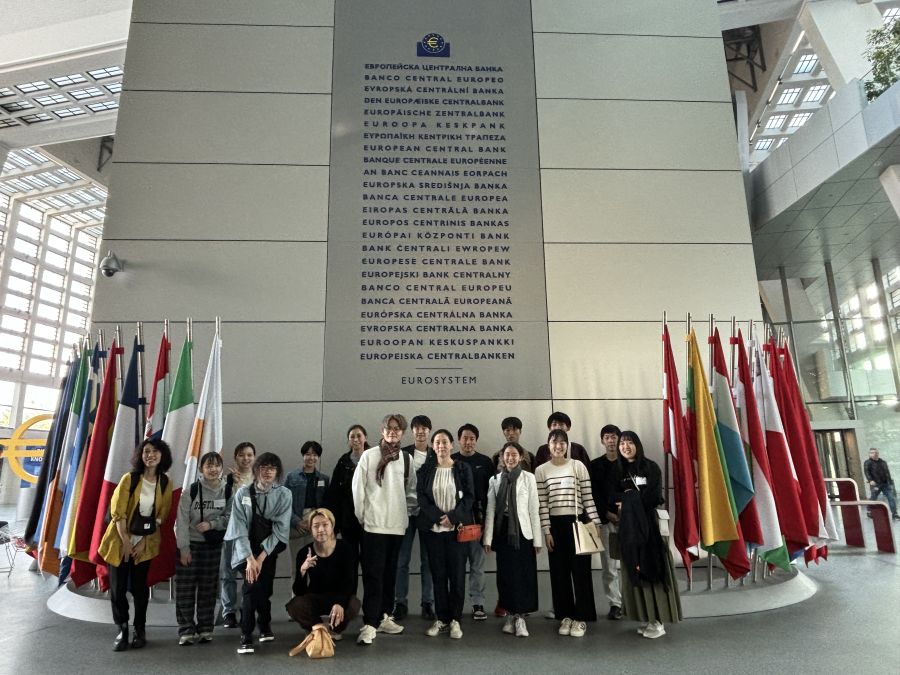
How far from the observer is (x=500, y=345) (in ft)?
16.0

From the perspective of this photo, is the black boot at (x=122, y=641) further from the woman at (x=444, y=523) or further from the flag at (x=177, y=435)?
the woman at (x=444, y=523)

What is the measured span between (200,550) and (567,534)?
226 centimetres

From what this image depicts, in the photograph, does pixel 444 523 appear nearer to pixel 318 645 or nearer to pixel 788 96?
pixel 318 645

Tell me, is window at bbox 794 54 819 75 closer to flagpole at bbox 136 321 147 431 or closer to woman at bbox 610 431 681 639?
woman at bbox 610 431 681 639

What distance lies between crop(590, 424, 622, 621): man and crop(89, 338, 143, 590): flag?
321 cm

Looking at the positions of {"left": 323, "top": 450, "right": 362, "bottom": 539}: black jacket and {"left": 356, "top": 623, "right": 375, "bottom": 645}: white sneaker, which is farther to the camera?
{"left": 323, "top": 450, "right": 362, "bottom": 539}: black jacket

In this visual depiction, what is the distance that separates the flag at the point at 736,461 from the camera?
13.0 ft

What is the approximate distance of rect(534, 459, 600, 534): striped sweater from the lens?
3559mm

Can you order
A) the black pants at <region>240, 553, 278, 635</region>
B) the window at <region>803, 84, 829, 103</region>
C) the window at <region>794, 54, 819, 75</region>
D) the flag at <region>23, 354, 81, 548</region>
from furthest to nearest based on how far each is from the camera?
the window at <region>803, 84, 829, 103</region> → the window at <region>794, 54, 819, 75</region> → the flag at <region>23, 354, 81, 548</region> → the black pants at <region>240, 553, 278, 635</region>

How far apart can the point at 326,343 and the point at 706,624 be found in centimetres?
346

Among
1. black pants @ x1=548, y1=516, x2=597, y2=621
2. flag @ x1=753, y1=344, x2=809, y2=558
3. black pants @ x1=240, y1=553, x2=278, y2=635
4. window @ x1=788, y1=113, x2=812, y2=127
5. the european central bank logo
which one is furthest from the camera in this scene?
window @ x1=788, y1=113, x2=812, y2=127

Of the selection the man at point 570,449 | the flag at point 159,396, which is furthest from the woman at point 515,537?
the flag at point 159,396

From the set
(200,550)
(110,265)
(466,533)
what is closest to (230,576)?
(200,550)

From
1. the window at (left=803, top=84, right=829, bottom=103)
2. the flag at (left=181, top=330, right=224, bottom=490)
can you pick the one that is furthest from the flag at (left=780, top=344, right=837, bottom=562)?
the window at (left=803, top=84, right=829, bottom=103)
